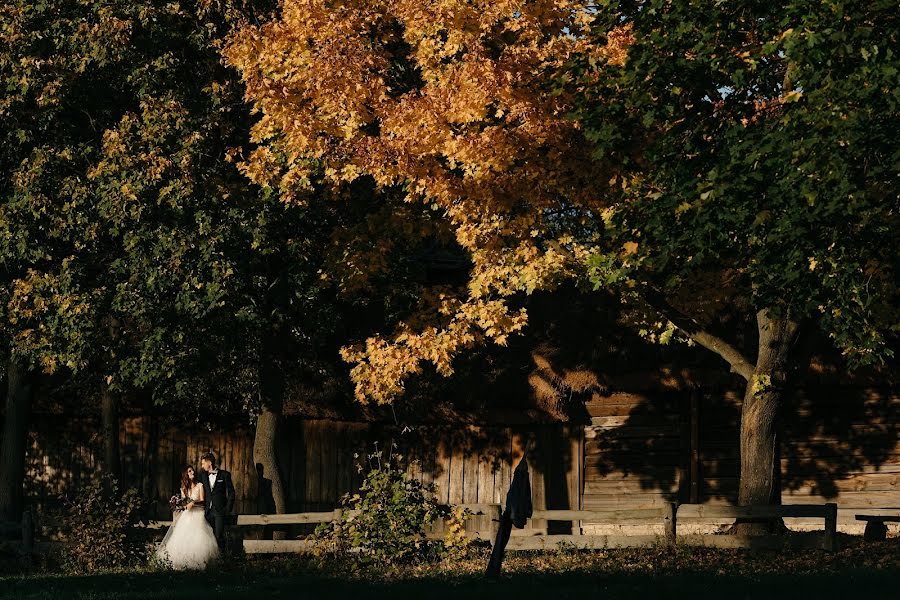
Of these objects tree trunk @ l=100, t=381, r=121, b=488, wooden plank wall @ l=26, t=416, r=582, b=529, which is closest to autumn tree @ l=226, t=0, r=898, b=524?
wooden plank wall @ l=26, t=416, r=582, b=529

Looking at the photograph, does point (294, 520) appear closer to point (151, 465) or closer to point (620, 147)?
point (620, 147)

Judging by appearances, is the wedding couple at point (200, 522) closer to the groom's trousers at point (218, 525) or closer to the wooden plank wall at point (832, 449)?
the groom's trousers at point (218, 525)

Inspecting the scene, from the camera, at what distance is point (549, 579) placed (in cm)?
1714

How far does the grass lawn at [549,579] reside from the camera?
15.7 metres

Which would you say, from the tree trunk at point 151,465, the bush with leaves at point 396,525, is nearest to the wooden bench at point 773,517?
the bush with leaves at point 396,525

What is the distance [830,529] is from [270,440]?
406 inches

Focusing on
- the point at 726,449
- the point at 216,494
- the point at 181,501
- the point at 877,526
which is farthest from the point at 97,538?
the point at 877,526

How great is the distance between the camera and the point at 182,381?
22.8 meters

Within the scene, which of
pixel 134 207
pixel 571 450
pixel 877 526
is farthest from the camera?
pixel 571 450

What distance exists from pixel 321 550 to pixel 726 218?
8228 millimetres

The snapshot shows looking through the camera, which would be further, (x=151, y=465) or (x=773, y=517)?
(x=151, y=465)

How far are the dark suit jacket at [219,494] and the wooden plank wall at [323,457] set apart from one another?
19.8 feet

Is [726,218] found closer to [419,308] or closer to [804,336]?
[804,336]

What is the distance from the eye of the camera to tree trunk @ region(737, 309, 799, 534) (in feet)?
69.2
